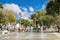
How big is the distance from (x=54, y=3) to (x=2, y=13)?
51.5ft

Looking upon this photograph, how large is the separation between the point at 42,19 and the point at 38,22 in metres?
10.2

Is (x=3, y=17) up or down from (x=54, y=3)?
down

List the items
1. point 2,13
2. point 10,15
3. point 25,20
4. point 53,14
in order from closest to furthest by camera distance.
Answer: point 2,13
point 53,14
point 10,15
point 25,20

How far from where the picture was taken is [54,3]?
65.9 m

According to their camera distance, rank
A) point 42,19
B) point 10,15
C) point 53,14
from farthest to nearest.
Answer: point 42,19 < point 10,15 < point 53,14

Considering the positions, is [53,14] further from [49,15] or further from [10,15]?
[10,15]

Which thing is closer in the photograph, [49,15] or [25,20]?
[49,15]

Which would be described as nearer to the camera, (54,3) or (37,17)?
(54,3)

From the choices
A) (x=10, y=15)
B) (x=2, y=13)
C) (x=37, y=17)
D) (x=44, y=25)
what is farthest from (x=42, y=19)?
(x=2, y=13)

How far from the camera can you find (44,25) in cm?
11294

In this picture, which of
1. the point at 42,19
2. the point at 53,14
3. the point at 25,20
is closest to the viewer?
the point at 53,14

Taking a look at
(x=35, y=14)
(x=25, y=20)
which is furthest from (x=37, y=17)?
(x=25, y=20)

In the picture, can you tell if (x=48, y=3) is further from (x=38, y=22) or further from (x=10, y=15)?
(x=38, y=22)

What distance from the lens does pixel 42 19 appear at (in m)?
107
